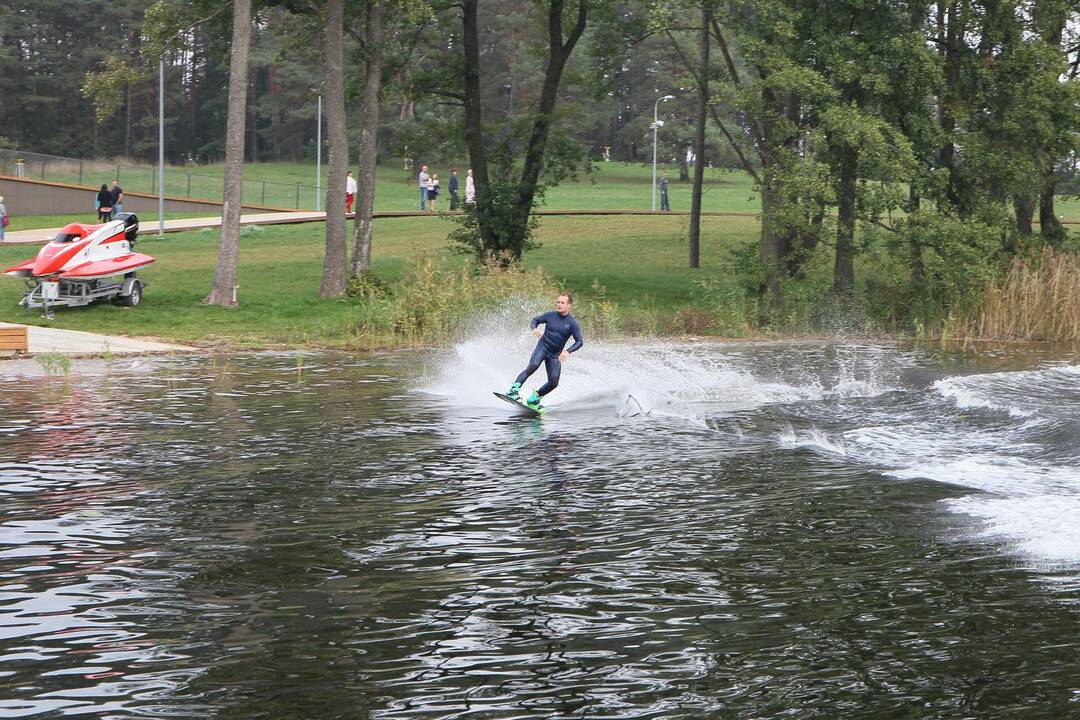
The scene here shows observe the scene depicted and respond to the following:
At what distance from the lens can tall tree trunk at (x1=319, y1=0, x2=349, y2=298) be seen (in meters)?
32.0

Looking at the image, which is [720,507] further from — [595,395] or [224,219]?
[224,219]

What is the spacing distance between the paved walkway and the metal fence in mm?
38455

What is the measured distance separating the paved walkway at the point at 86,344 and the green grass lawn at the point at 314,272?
3.83ft

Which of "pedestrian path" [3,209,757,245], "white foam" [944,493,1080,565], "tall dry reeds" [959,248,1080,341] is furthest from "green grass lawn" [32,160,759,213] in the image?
"white foam" [944,493,1080,565]

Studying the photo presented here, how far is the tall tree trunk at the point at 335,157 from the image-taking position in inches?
1259

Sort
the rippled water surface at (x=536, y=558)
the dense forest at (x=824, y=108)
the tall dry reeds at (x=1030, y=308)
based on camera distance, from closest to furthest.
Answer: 1. the rippled water surface at (x=536, y=558)
2. the tall dry reeds at (x=1030, y=308)
3. the dense forest at (x=824, y=108)

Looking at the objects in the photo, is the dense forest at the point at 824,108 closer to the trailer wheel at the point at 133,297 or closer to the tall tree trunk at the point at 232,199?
the tall tree trunk at the point at 232,199

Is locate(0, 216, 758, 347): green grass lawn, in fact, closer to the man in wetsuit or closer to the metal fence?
the man in wetsuit

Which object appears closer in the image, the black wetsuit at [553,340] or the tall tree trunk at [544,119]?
the black wetsuit at [553,340]

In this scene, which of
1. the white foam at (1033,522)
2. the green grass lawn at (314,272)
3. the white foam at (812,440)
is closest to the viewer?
the white foam at (1033,522)

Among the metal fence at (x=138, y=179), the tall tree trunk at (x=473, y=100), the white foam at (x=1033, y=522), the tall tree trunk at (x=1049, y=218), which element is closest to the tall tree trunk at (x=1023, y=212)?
the tall tree trunk at (x=1049, y=218)

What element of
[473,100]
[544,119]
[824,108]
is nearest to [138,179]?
[473,100]

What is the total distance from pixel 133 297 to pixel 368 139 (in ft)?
23.2

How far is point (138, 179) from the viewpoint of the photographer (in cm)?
6706
